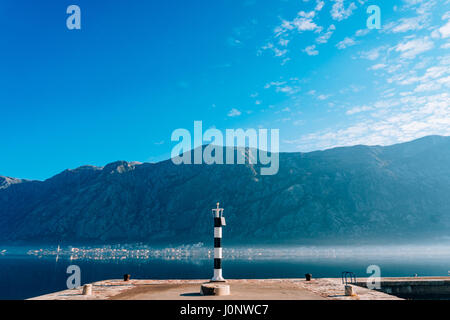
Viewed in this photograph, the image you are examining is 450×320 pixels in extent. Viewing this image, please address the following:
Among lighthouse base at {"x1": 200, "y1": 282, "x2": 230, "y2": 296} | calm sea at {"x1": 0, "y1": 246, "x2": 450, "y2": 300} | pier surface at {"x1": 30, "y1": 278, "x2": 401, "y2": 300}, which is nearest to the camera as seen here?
pier surface at {"x1": 30, "y1": 278, "x2": 401, "y2": 300}

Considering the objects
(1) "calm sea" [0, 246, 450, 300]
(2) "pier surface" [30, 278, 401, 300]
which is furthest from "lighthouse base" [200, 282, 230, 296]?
(1) "calm sea" [0, 246, 450, 300]

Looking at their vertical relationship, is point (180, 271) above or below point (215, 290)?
below

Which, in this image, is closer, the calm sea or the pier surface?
the pier surface

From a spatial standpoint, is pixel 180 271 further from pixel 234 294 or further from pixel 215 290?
pixel 215 290

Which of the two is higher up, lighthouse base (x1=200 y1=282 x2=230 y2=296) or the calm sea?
lighthouse base (x1=200 y1=282 x2=230 y2=296)

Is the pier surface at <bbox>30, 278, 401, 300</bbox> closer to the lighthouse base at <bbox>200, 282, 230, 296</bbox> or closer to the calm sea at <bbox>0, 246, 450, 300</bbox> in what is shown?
the lighthouse base at <bbox>200, 282, 230, 296</bbox>

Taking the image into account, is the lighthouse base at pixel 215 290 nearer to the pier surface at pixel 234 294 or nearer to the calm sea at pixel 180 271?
the pier surface at pixel 234 294

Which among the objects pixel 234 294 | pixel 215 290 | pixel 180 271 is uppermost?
pixel 215 290

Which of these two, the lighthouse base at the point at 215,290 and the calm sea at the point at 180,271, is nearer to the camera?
the lighthouse base at the point at 215,290

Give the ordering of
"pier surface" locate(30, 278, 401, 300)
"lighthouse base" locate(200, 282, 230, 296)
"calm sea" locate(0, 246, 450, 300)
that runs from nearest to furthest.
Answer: "pier surface" locate(30, 278, 401, 300)
"lighthouse base" locate(200, 282, 230, 296)
"calm sea" locate(0, 246, 450, 300)

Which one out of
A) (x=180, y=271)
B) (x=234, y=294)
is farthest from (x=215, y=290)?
(x=180, y=271)

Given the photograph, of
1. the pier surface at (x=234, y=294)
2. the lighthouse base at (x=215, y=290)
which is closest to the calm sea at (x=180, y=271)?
the pier surface at (x=234, y=294)

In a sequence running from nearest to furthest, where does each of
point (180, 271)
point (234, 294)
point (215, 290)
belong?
point (215, 290)
point (234, 294)
point (180, 271)
